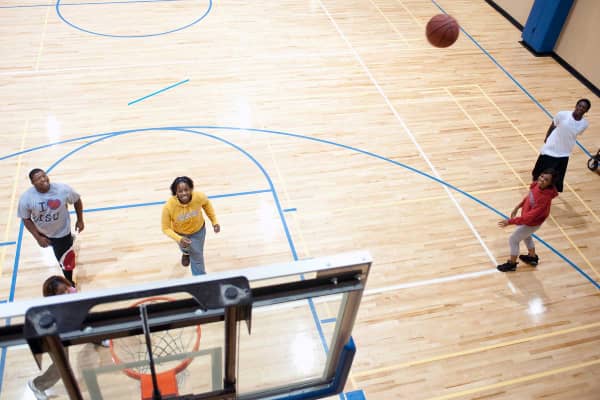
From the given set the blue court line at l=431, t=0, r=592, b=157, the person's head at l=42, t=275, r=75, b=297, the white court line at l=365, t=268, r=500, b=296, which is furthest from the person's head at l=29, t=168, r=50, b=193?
the blue court line at l=431, t=0, r=592, b=157

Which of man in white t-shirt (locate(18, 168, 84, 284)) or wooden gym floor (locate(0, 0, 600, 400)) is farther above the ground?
man in white t-shirt (locate(18, 168, 84, 284))

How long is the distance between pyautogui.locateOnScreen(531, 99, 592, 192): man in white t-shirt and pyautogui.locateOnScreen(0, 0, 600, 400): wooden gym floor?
666 mm

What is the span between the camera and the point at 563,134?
654 cm

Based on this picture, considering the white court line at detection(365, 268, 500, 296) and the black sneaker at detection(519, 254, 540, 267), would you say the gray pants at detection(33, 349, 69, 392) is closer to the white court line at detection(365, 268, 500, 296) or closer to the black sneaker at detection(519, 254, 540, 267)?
the white court line at detection(365, 268, 500, 296)

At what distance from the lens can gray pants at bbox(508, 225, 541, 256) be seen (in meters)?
5.70

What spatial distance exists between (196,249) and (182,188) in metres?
0.80

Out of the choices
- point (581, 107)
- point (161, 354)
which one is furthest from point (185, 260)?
point (581, 107)

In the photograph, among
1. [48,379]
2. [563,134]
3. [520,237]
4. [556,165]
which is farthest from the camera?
[556,165]

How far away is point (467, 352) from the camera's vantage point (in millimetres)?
5379

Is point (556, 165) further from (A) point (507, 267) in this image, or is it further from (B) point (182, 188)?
(B) point (182, 188)

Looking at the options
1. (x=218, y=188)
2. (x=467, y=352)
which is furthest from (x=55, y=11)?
(x=467, y=352)

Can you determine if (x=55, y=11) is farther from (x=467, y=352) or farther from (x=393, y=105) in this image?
(x=467, y=352)

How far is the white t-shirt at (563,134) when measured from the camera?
21.2 ft

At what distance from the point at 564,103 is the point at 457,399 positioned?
6327 mm
